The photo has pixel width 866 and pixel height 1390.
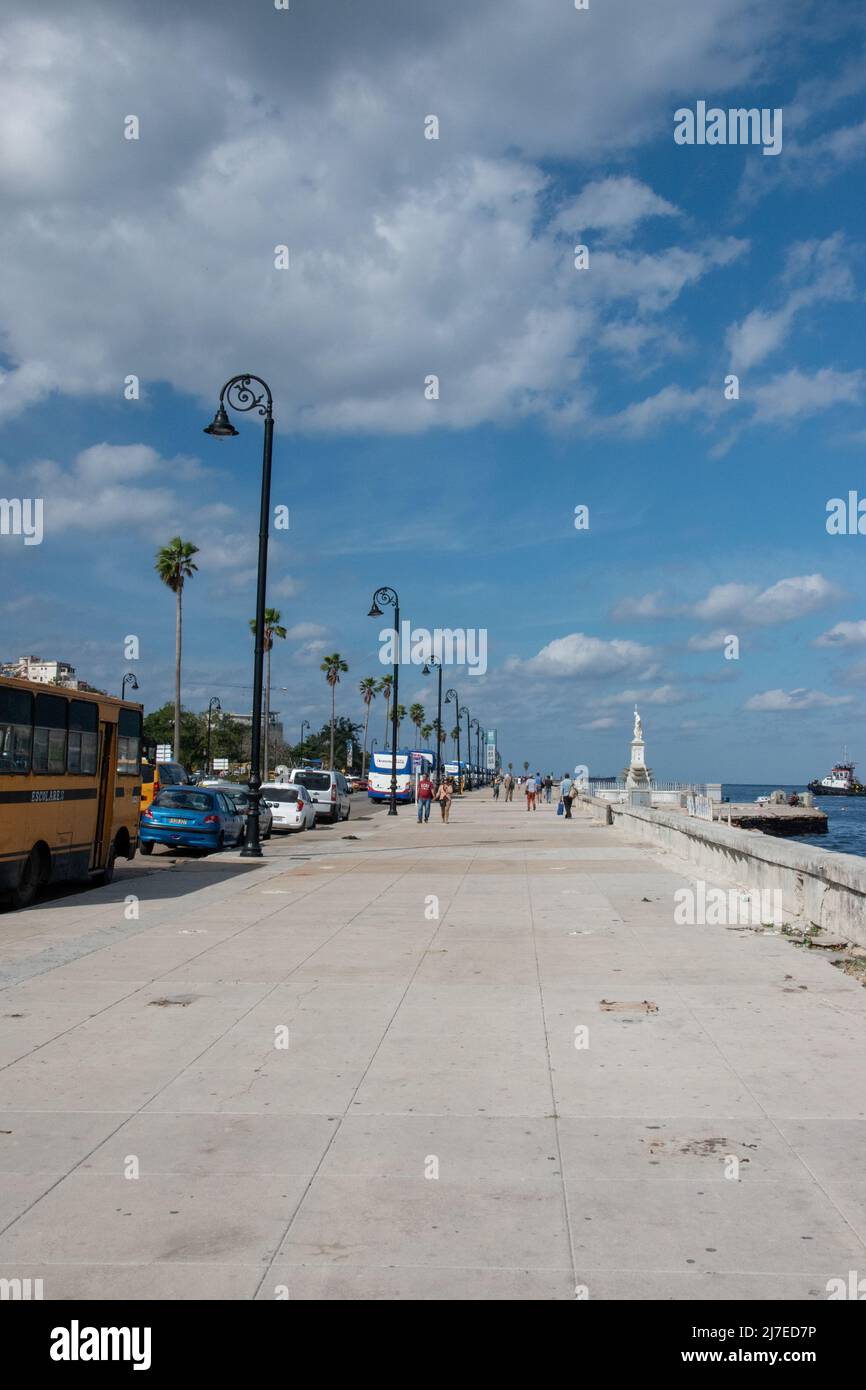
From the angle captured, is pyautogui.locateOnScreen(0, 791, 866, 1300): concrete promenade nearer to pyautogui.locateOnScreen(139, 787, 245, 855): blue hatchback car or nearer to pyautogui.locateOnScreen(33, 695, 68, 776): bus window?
pyautogui.locateOnScreen(33, 695, 68, 776): bus window

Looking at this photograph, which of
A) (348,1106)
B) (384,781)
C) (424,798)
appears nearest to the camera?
(348,1106)

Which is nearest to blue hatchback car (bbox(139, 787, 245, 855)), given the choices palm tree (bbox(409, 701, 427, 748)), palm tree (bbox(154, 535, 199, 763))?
palm tree (bbox(154, 535, 199, 763))

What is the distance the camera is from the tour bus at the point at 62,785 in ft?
50.5

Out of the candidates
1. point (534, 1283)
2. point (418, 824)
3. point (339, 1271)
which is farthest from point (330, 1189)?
point (418, 824)

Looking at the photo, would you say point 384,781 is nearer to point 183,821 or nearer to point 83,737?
point 183,821

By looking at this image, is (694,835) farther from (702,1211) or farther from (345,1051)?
(702,1211)

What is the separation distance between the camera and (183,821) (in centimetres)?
2552

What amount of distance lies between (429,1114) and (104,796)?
A: 14.2m

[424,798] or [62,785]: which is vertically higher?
[62,785]

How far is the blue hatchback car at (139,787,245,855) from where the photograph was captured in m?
25.4

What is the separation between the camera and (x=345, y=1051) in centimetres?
762

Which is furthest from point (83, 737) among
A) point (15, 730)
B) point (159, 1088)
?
point (159, 1088)

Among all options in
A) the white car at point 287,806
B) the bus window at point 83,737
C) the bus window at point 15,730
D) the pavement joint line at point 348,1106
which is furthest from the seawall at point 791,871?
the white car at point 287,806
